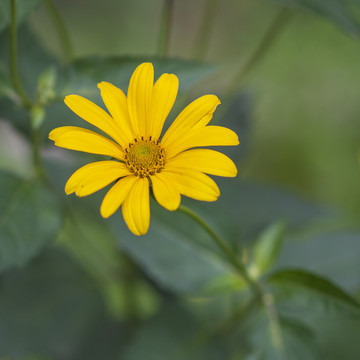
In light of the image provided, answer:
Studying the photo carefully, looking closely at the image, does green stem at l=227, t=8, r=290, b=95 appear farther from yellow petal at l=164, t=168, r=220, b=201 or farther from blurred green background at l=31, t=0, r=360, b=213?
yellow petal at l=164, t=168, r=220, b=201

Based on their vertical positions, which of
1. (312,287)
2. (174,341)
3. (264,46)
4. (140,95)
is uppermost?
(264,46)

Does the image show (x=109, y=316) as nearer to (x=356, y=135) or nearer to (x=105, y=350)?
(x=105, y=350)

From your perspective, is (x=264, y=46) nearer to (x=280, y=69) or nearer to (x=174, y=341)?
(x=174, y=341)

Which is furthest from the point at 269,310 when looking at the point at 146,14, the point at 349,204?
the point at 146,14

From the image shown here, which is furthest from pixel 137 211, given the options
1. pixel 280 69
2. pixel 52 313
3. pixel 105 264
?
pixel 280 69

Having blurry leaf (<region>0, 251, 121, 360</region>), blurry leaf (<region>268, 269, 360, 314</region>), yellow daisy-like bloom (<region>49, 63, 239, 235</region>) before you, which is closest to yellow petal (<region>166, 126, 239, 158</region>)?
yellow daisy-like bloom (<region>49, 63, 239, 235</region>)

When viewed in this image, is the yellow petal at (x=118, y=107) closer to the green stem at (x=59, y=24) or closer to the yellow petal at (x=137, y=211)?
the yellow petal at (x=137, y=211)
